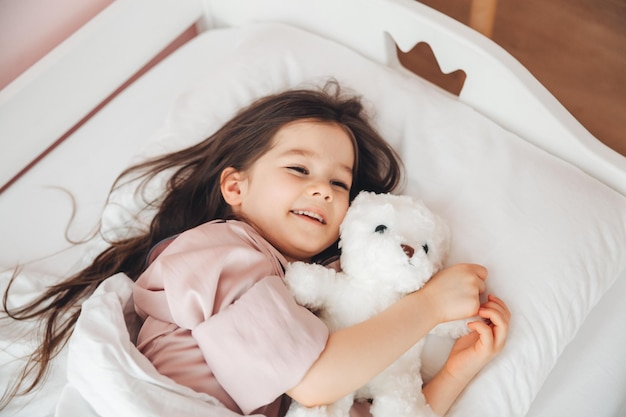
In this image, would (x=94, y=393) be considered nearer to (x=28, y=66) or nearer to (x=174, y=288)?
(x=174, y=288)

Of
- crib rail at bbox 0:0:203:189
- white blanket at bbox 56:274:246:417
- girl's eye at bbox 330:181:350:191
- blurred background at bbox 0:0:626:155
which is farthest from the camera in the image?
blurred background at bbox 0:0:626:155

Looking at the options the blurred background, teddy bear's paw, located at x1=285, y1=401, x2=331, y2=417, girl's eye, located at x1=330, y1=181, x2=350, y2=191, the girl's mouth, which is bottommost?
teddy bear's paw, located at x1=285, y1=401, x2=331, y2=417

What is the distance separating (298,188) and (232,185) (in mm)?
133

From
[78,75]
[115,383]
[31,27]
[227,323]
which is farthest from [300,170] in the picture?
[31,27]

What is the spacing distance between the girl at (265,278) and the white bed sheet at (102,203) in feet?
0.35

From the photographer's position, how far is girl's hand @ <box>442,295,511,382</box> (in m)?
0.87

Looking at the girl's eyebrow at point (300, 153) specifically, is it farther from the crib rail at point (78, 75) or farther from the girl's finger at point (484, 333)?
the crib rail at point (78, 75)

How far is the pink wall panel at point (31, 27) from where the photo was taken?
1.17 metres

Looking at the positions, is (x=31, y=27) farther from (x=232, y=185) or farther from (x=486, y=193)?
(x=486, y=193)

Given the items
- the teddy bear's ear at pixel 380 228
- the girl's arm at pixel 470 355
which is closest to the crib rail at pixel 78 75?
the teddy bear's ear at pixel 380 228

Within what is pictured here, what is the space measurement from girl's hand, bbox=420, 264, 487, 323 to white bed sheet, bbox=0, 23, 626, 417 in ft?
0.68

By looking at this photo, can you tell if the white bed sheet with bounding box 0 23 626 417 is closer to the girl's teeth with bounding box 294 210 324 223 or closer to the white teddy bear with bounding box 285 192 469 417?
the white teddy bear with bounding box 285 192 469 417

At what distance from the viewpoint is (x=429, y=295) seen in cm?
89

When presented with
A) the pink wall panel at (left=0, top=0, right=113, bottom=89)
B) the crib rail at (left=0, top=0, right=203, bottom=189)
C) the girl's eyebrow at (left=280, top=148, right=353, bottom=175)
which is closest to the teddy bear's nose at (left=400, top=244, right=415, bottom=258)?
the girl's eyebrow at (left=280, top=148, right=353, bottom=175)
